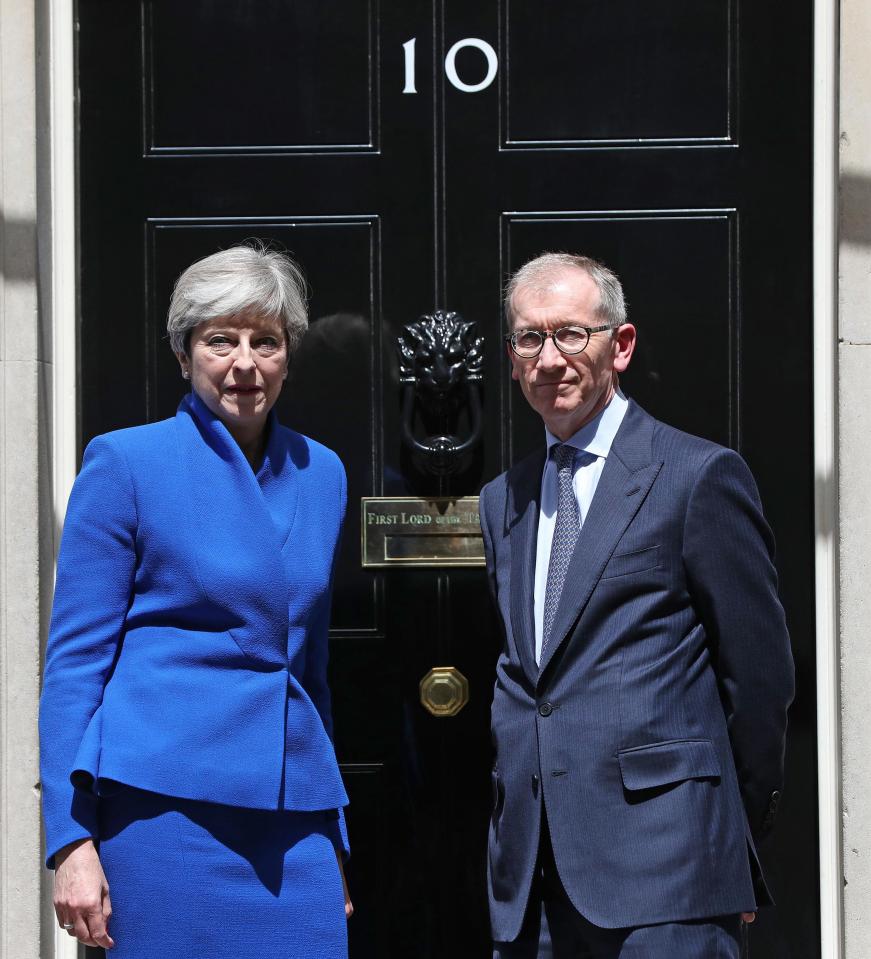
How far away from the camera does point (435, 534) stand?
3.65 metres

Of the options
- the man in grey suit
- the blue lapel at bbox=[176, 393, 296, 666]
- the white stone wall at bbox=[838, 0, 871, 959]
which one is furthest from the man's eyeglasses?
the white stone wall at bbox=[838, 0, 871, 959]

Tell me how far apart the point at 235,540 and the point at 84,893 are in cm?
73

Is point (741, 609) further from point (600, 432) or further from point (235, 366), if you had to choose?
point (235, 366)

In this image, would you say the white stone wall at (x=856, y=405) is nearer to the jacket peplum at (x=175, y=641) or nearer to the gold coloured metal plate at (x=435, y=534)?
the gold coloured metal plate at (x=435, y=534)

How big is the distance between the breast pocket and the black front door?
108 centimetres

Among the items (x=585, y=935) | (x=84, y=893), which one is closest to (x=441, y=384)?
(x=585, y=935)

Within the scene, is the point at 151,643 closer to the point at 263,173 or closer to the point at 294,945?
the point at 294,945

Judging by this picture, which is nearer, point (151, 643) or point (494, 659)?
point (151, 643)

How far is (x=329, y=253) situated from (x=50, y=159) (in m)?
0.81

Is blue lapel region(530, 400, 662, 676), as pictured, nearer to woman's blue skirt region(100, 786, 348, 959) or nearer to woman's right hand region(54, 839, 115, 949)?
woman's blue skirt region(100, 786, 348, 959)

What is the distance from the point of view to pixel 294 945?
2.59 meters

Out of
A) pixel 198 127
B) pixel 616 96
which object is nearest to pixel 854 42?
pixel 616 96

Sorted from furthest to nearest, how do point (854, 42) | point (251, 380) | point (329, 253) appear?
point (329, 253) < point (854, 42) < point (251, 380)

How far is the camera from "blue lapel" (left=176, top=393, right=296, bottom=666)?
2578 millimetres
